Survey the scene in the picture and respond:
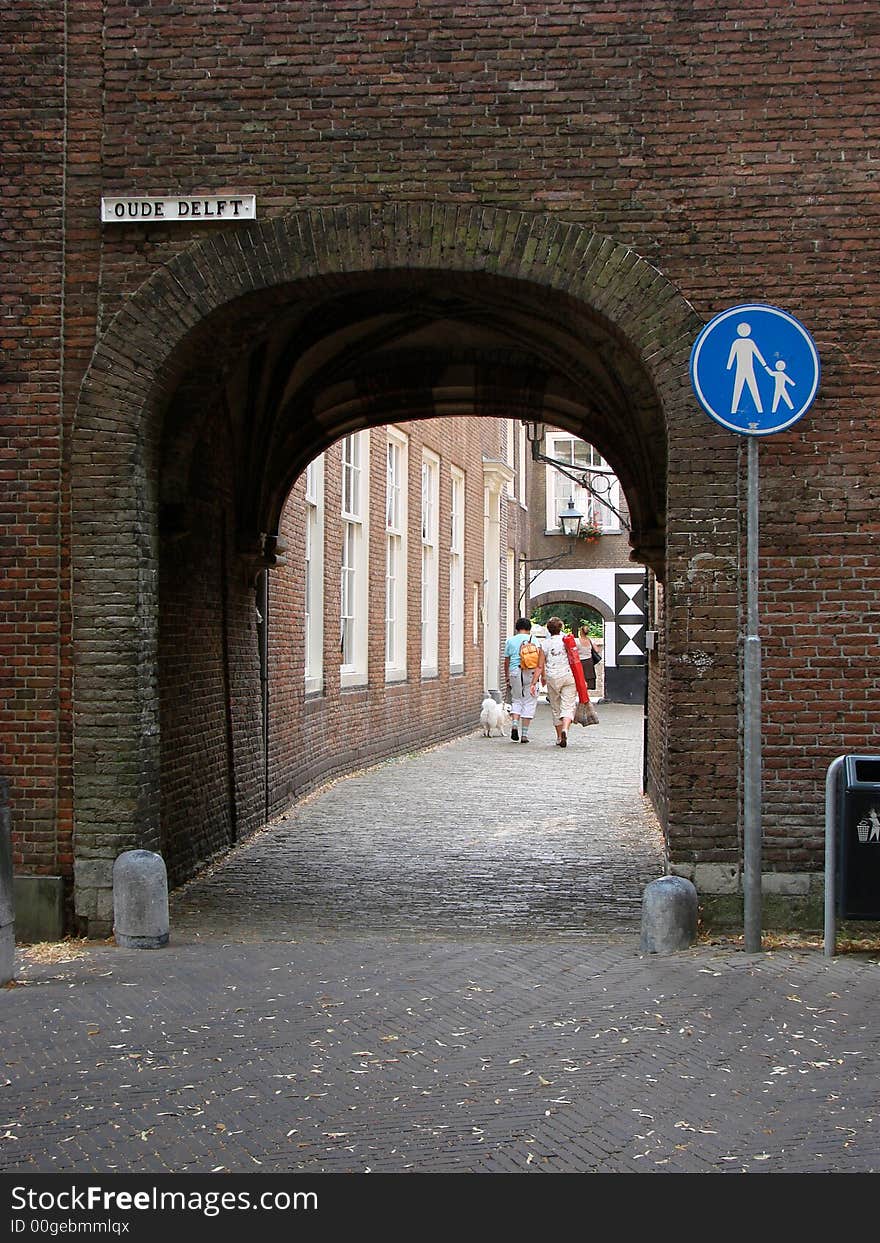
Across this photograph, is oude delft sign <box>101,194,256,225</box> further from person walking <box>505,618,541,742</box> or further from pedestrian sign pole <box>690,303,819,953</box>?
person walking <box>505,618,541,742</box>

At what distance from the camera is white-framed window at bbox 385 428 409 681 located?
62.5ft

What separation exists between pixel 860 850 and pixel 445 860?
429 cm

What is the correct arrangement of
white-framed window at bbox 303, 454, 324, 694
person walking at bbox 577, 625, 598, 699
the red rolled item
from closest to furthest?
white-framed window at bbox 303, 454, 324, 694
the red rolled item
person walking at bbox 577, 625, 598, 699

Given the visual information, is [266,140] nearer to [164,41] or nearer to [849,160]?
[164,41]

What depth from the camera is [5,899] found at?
6.74 m

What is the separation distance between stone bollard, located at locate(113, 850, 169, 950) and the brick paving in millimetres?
100

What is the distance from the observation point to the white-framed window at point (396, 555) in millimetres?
19047

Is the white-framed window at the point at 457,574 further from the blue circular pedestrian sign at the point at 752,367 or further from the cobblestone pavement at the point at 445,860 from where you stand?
the blue circular pedestrian sign at the point at 752,367

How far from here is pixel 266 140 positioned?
7844 millimetres

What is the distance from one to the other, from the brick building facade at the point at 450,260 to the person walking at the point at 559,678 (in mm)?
12674

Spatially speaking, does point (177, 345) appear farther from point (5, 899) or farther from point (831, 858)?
point (831, 858)

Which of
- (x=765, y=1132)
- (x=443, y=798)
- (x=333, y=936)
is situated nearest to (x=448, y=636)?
(x=443, y=798)

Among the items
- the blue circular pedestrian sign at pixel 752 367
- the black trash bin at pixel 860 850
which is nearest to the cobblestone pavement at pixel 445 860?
the black trash bin at pixel 860 850

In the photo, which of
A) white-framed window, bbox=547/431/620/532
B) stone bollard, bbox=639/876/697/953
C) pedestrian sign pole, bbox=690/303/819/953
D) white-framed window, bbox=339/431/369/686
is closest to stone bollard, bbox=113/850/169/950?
stone bollard, bbox=639/876/697/953
